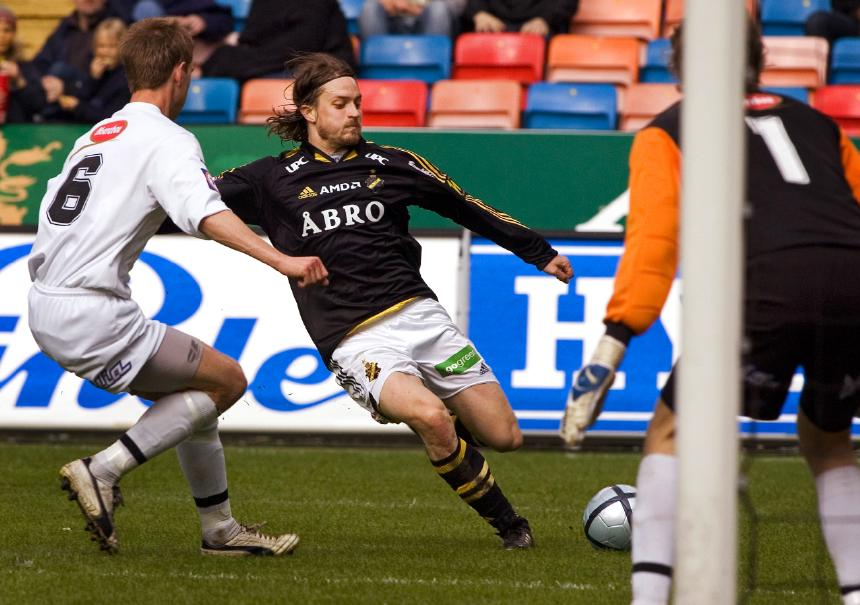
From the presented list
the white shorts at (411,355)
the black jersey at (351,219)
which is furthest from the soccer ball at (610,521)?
the black jersey at (351,219)

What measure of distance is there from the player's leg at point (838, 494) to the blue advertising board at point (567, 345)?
4.89 metres

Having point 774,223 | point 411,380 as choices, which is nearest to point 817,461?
point 774,223

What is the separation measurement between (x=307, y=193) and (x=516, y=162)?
192 inches

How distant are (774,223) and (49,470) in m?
5.44

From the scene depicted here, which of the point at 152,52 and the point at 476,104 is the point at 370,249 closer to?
the point at 152,52

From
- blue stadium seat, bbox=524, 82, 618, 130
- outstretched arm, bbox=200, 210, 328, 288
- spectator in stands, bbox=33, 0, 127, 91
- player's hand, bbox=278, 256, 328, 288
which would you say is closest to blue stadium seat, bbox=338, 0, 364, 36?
spectator in stands, bbox=33, 0, 127, 91

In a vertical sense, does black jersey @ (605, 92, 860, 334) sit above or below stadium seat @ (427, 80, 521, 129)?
above

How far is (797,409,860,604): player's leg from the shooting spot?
13.4ft

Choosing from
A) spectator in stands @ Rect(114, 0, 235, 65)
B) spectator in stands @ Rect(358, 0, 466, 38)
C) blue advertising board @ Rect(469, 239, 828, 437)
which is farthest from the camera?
spectator in stands @ Rect(358, 0, 466, 38)

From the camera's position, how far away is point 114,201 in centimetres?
517

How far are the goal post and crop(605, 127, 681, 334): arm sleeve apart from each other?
0.30m

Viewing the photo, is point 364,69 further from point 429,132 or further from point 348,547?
point 348,547

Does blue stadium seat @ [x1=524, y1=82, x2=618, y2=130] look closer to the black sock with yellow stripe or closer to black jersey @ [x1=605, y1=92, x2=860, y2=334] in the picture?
the black sock with yellow stripe

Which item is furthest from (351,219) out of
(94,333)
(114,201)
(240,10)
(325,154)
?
(240,10)
